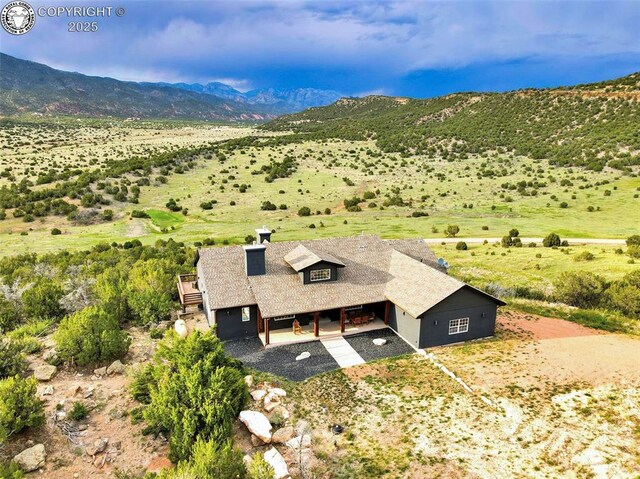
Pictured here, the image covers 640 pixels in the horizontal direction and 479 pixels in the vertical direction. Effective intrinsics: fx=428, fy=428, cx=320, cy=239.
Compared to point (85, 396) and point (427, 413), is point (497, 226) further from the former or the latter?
point (85, 396)

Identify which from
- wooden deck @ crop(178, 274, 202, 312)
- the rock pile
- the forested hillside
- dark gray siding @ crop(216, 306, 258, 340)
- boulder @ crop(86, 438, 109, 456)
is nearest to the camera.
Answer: the rock pile

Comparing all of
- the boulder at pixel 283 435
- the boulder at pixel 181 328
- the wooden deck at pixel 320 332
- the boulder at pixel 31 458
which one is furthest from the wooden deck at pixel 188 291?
the boulder at pixel 283 435

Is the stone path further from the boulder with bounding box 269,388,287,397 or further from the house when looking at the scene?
the boulder with bounding box 269,388,287,397

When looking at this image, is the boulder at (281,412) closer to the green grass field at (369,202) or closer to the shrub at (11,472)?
the shrub at (11,472)

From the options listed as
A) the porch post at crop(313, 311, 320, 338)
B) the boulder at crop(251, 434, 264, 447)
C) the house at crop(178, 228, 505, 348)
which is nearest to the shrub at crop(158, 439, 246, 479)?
the boulder at crop(251, 434, 264, 447)

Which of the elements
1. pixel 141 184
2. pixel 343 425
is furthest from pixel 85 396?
pixel 141 184
